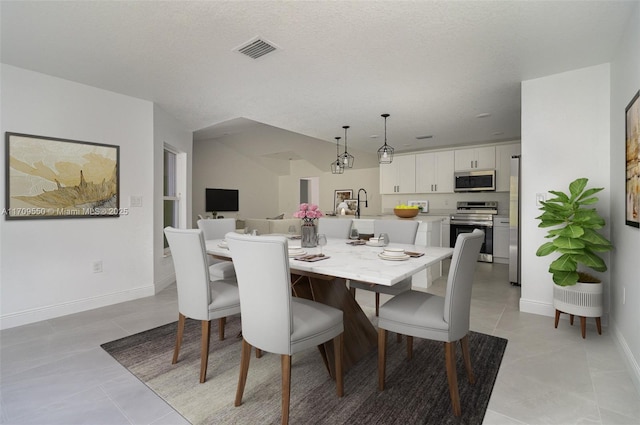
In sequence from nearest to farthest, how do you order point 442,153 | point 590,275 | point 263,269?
point 263,269
point 590,275
point 442,153

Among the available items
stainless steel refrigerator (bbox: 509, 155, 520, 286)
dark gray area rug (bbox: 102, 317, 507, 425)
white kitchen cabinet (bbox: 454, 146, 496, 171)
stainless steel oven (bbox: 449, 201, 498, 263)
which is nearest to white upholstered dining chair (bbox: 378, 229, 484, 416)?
dark gray area rug (bbox: 102, 317, 507, 425)

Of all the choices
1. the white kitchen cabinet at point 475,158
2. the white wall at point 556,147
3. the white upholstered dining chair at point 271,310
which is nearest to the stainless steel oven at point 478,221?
the white kitchen cabinet at point 475,158

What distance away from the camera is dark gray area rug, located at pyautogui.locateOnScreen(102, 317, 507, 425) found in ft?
5.47

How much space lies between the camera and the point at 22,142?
292 centimetres

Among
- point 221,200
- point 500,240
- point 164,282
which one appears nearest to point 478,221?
point 500,240

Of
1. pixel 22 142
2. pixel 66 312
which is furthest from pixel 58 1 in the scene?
pixel 66 312

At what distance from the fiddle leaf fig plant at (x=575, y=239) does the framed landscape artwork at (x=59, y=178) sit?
4273 mm

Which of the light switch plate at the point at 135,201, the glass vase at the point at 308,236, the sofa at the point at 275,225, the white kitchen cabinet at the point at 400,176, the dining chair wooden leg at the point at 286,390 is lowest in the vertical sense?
the dining chair wooden leg at the point at 286,390

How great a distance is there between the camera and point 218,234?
3312 millimetres

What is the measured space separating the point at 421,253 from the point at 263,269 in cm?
114

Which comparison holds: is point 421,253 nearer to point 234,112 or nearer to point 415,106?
point 415,106

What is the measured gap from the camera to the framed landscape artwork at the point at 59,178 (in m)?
2.89

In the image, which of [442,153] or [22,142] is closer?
[22,142]

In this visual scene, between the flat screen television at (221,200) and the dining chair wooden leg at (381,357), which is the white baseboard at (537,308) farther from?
the flat screen television at (221,200)
